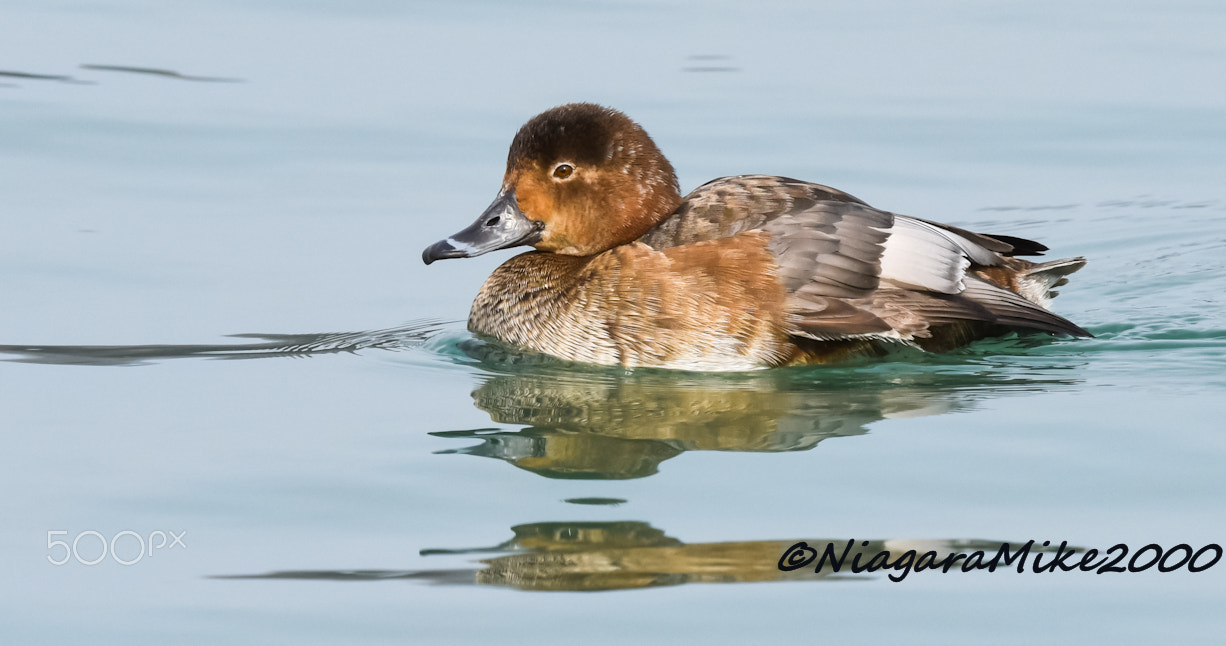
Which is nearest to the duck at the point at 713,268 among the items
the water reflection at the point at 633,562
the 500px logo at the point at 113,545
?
the water reflection at the point at 633,562

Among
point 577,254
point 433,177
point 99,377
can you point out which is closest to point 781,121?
point 433,177

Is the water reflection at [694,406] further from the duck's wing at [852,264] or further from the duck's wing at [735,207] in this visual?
the duck's wing at [735,207]

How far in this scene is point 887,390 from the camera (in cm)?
637

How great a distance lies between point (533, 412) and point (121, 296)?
271 centimetres

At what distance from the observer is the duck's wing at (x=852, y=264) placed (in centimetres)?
669

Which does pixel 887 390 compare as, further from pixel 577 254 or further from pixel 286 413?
pixel 286 413

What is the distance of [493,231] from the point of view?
7.31 m

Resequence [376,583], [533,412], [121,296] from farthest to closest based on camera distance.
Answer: [121,296]
[533,412]
[376,583]

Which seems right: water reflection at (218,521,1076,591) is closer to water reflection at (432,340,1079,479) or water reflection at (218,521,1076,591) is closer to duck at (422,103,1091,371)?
water reflection at (432,340,1079,479)

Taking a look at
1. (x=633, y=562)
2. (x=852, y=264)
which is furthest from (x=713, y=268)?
(x=633, y=562)

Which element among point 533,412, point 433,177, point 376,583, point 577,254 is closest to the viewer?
point 376,583

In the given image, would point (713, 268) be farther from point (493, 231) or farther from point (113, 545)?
point (113, 545)

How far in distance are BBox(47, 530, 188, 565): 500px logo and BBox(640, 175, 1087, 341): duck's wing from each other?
2775 millimetres

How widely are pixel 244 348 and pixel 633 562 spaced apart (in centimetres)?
319
